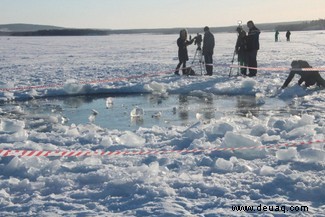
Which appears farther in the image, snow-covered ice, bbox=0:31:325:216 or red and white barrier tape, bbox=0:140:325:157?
red and white barrier tape, bbox=0:140:325:157

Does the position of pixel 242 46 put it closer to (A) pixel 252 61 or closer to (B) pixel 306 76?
(A) pixel 252 61

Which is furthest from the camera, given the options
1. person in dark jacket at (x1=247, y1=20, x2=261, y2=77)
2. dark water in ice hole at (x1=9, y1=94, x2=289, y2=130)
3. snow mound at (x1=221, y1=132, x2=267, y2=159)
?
person in dark jacket at (x1=247, y1=20, x2=261, y2=77)

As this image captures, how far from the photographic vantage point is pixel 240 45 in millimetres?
15969

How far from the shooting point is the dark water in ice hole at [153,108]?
9.62 meters

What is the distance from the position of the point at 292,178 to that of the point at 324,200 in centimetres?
62

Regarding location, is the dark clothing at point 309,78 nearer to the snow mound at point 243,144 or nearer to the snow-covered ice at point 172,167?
the snow-covered ice at point 172,167

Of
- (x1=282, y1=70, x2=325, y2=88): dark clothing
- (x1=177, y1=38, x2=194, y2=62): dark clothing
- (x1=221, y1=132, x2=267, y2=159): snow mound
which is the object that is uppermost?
(x1=177, y1=38, x2=194, y2=62): dark clothing

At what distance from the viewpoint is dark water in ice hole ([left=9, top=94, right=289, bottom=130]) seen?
31.6 feet

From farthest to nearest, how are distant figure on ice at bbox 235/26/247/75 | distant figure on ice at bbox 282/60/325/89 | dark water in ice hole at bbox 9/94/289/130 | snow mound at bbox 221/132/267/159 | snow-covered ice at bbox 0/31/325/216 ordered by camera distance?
distant figure on ice at bbox 235/26/247/75 < distant figure on ice at bbox 282/60/325/89 < dark water in ice hole at bbox 9/94/289/130 < snow mound at bbox 221/132/267/159 < snow-covered ice at bbox 0/31/325/216

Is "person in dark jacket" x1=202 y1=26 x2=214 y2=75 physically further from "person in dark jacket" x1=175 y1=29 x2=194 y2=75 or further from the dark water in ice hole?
the dark water in ice hole

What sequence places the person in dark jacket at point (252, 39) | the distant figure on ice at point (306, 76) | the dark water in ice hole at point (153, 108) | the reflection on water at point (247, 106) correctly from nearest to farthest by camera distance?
1. the dark water in ice hole at point (153, 108)
2. the reflection on water at point (247, 106)
3. the distant figure on ice at point (306, 76)
4. the person in dark jacket at point (252, 39)

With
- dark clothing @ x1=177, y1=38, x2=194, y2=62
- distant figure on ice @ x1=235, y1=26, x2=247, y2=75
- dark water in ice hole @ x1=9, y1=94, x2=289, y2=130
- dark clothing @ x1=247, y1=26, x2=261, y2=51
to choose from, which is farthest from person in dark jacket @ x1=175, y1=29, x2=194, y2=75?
dark water in ice hole @ x1=9, y1=94, x2=289, y2=130

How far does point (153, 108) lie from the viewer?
11.1m

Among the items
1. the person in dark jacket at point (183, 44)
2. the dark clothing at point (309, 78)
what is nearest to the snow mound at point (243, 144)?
the dark clothing at point (309, 78)
